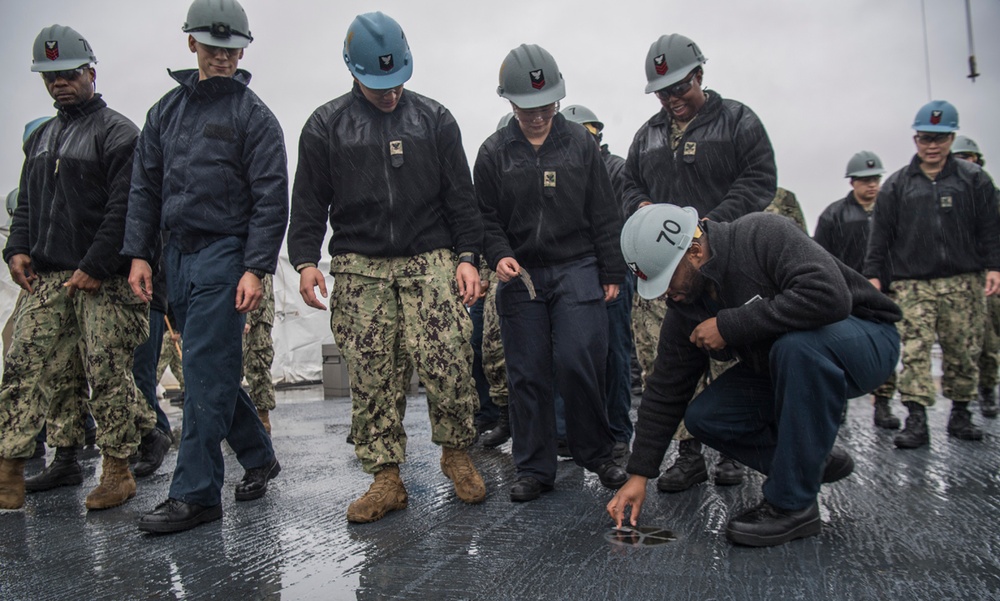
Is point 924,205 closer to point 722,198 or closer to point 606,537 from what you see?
point 722,198

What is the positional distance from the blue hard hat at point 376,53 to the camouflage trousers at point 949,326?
373 centimetres

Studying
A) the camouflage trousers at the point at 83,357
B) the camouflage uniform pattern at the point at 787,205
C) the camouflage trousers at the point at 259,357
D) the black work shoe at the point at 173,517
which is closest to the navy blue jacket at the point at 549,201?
the black work shoe at the point at 173,517

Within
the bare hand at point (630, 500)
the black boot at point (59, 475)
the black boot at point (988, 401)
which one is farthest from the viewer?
the black boot at point (988, 401)

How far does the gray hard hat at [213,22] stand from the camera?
341 centimetres

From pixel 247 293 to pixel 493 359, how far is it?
A: 2.33 m

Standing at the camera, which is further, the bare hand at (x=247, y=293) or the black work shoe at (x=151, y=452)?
the black work shoe at (x=151, y=452)

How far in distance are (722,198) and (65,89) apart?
132 inches

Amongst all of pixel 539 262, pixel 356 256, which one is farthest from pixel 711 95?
pixel 356 256

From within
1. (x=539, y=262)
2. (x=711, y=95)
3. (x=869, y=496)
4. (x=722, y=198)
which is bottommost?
(x=869, y=496)

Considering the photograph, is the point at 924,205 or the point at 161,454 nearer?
the point at 161,454

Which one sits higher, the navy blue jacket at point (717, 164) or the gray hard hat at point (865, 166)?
the gray hard hat at point (865, 166)

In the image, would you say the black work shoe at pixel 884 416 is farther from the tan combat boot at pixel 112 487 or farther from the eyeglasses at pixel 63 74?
the eyeglasses at pixel 63 74

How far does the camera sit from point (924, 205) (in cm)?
517

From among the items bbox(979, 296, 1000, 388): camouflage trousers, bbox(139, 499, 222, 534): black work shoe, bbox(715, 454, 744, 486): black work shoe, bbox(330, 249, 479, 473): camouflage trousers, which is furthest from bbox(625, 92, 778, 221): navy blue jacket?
bbox(979, 296, 1000, 388): camouflage trousers
